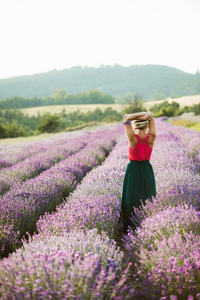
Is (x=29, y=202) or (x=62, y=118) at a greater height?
(x=62, y=118)

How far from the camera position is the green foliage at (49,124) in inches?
1204

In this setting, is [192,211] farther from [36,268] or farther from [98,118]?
[98,118]

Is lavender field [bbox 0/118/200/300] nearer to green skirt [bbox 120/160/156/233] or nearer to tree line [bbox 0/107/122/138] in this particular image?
green skirt [bbox 120/160/156/233]

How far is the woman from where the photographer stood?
2.88 metres

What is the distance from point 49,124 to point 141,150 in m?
29.1

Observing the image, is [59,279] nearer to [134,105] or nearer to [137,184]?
[137,184]

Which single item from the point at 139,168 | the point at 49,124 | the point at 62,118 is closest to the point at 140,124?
the point at 139,168

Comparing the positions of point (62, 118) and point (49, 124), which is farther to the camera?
point (62, 118)

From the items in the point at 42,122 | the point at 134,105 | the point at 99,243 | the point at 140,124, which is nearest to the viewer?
the point at 99,243

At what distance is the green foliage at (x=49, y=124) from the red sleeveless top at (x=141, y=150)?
93.9ft

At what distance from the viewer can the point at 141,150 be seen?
2.92 metres

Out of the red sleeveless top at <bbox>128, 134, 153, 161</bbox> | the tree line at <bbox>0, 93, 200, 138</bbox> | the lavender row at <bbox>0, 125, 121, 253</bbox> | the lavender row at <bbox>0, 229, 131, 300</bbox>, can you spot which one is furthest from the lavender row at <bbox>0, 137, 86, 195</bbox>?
the tree line at <bbox>0, 93, 200, 138</bbox>

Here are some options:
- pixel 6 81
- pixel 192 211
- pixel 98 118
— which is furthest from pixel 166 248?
pixel 6 81

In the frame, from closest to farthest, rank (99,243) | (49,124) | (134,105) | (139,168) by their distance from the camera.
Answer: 1. (99,243)
2. (139,168)
3. (49,124)
4. (134,105)
